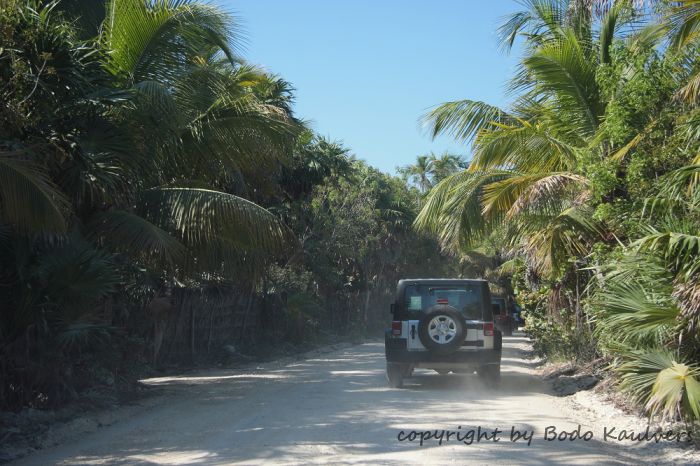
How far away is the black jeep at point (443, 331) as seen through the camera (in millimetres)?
13344

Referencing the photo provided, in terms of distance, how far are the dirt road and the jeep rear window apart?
1524mm

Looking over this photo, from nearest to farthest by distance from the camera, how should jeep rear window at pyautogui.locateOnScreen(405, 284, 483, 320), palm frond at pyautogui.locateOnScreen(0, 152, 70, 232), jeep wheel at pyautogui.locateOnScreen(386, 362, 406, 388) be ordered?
palm frond at pyautogui.locateOnScreen(0, 152, 70, 232) → jeep rear window at pyautogui.locateOnScreen(405, 284, 483, 320) → jeep wheel at pyautogui.locateOnScreen(386, 362, 406, 388)

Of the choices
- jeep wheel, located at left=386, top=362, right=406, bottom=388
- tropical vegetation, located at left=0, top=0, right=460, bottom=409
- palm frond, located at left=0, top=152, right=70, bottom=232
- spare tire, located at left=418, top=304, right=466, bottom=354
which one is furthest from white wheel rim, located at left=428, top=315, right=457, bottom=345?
palm frond, located at left=0, top=152, right=70, bottom=232

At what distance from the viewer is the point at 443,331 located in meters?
13.4

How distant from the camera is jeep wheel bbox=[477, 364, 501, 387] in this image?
44.6ft

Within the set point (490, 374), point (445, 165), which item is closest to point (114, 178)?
point (490, 374)

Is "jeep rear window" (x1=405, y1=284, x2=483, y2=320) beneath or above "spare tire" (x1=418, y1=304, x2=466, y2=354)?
above

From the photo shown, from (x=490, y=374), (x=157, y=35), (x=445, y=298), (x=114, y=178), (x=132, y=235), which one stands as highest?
(x=157, y=35)

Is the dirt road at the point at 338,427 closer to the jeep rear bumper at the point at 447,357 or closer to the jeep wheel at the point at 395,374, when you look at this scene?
the jeep wheel at the point at 395,374

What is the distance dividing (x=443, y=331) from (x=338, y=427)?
431cm

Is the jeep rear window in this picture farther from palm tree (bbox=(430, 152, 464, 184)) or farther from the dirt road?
palm tree (bbox=(430, 152, 464, 184))

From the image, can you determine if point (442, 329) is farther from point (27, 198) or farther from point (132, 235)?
point (27, 198)

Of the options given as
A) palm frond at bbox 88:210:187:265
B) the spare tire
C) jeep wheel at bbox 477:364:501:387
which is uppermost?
palm frond at bbox 88:210:187:265

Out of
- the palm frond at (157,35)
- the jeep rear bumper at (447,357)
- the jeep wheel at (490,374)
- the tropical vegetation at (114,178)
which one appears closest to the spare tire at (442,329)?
the jeep rear bumper at (447,357)
